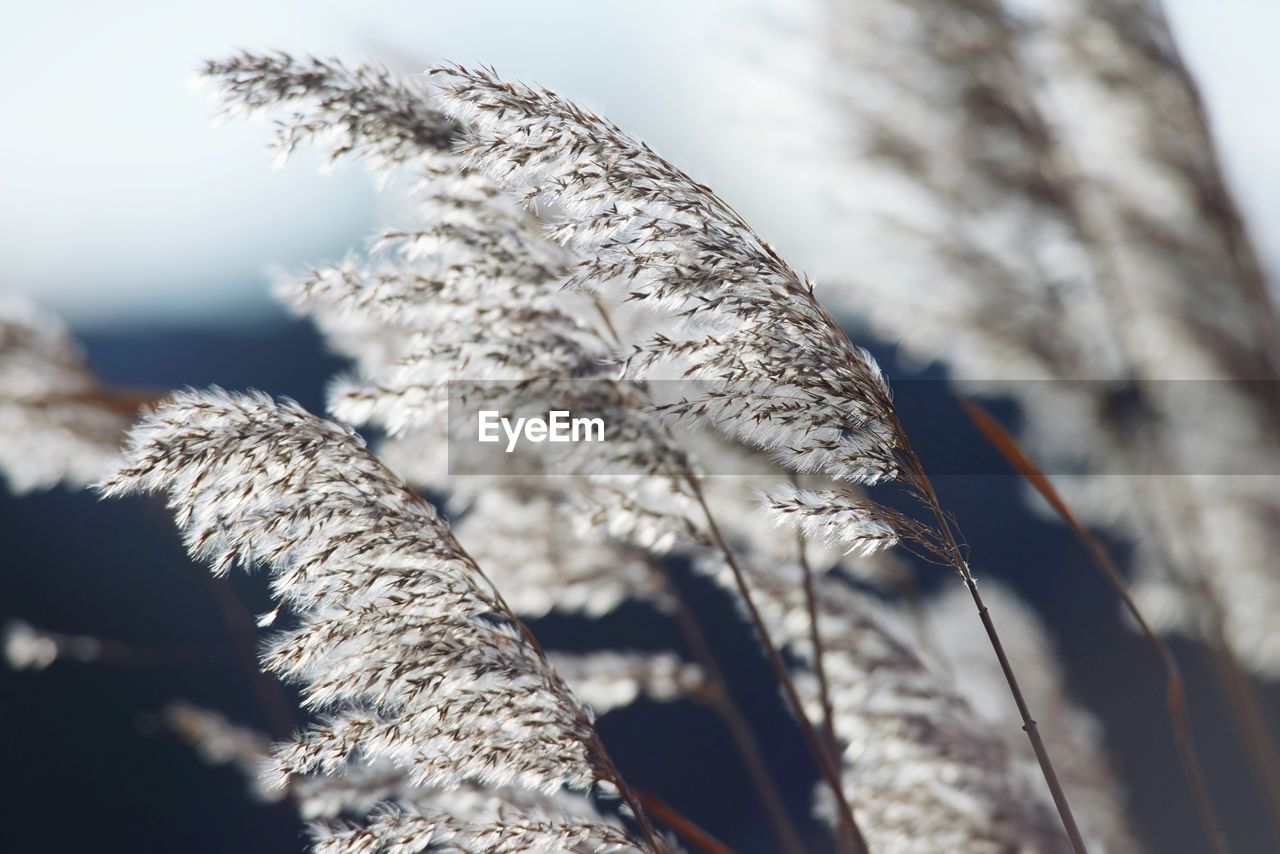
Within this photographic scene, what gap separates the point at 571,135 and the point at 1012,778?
1.29 meters

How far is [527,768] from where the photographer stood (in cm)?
105

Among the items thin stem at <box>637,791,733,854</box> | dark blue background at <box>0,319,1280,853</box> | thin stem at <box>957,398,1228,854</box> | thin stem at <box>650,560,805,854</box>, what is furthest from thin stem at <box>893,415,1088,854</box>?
dark blue background at <box>0,319,1280,853</box>

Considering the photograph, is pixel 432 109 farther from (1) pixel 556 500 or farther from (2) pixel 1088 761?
(2) pixel 1088 761

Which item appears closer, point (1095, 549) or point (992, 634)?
point (992, 634)

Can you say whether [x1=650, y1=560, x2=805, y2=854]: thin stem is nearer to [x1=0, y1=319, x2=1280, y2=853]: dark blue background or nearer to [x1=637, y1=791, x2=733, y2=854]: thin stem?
[x1=637, y1=791, x2=733, y2=854]: thin stem

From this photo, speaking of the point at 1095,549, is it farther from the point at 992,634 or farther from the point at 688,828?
the point at 688,828

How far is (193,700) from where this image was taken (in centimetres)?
465

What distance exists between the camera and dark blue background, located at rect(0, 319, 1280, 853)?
458 centimetres

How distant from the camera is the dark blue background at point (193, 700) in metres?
4.58

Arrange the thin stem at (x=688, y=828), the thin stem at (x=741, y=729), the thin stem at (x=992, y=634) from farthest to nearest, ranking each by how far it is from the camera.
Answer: the thin stem at (x=741, y=729), the thin stem at (x=688, y=828), the thin stem at (x=992, y=634)

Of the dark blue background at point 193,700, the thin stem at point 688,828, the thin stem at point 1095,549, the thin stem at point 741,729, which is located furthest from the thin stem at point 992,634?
the dark blue background at point 193,700

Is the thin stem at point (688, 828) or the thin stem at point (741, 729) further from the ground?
the thin stem at point (741, 729)

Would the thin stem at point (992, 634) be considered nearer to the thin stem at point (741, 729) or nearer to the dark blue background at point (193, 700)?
the thin stem at point (741, 729)

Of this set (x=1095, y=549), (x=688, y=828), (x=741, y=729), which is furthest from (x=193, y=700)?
(x=1095, y=549)
